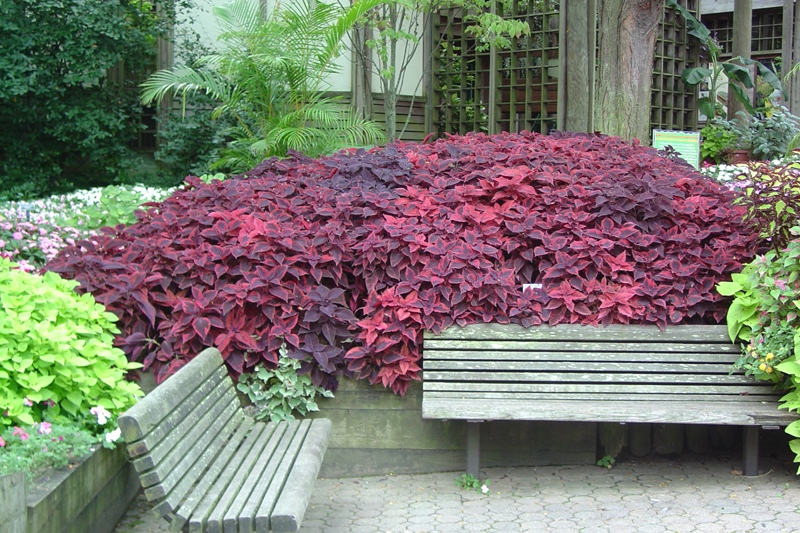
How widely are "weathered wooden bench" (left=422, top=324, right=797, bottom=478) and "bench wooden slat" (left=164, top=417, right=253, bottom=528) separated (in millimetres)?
1064

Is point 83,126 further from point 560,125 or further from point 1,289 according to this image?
point 1,289

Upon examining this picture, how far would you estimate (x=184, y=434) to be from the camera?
3658 millimetres

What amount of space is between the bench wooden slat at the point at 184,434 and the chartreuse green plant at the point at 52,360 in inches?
15.9

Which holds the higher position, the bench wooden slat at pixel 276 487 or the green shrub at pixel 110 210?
the green shrub at pixel 110 210

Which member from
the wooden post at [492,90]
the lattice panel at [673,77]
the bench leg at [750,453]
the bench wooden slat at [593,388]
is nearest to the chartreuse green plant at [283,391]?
the bench wooden slat at [593,388]

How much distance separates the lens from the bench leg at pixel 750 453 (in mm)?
4781

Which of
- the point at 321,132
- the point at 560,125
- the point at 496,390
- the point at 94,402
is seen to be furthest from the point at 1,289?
the point at 560,125

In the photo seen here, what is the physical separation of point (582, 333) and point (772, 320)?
1033 mm

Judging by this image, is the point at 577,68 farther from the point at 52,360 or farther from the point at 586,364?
the point at 52,360

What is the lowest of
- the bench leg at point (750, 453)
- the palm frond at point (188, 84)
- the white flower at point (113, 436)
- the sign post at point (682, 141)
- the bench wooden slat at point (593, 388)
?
the bench leg at point (750, 453)

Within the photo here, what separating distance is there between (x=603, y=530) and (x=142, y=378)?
2.60 meters

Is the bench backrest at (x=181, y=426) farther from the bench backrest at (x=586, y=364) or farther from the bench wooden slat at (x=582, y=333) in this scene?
the bench wooden slat at (x=582, y=333)

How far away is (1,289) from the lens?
4.08m

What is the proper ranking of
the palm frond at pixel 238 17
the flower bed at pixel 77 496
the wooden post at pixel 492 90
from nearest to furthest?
the flower bed at pixel 77 496 → the palm frond at pixel 238 17 → the wooden post at pixel 492 90
